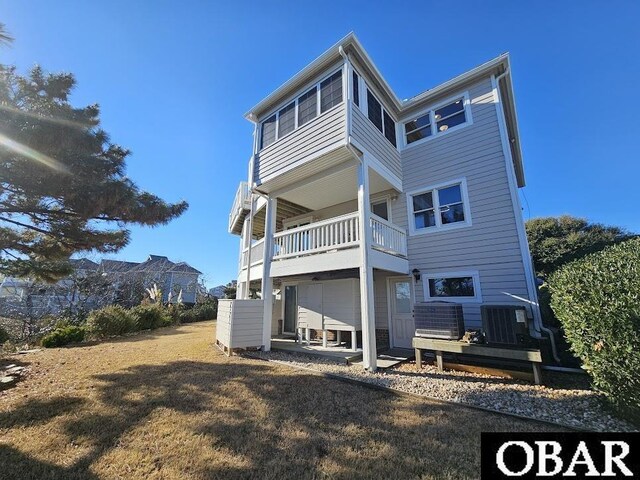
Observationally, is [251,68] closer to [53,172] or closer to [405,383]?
[53,172]

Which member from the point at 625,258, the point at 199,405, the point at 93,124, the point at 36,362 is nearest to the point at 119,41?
the point at 93,124

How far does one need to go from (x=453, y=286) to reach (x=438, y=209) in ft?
8.22

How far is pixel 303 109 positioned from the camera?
888 centimetres

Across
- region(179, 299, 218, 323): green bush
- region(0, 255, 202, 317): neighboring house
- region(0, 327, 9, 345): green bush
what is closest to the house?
region(0, 255, 202, 317): neighboring house

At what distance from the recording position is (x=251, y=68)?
1003 cm

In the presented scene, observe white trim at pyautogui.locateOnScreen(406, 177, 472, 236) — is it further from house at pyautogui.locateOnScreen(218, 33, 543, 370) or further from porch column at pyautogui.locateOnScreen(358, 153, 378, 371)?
porch column at pyautogui.locateOnScreen(358, 153, 378, 371)

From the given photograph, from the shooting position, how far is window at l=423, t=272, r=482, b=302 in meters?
7.91

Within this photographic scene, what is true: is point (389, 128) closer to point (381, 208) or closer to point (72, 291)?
point (381, 208)

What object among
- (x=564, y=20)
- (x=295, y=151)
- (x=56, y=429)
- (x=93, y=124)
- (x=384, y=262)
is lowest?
(x=56, y=429)

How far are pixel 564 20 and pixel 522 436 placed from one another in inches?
445

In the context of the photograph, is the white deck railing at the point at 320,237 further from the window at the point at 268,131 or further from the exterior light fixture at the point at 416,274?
the window at the point at 268,131

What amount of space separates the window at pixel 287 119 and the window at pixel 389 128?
3216 mm

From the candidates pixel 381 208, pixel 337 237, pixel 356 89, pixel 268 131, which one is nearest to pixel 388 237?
pixel 337 237

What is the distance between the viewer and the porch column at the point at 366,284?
659cm
